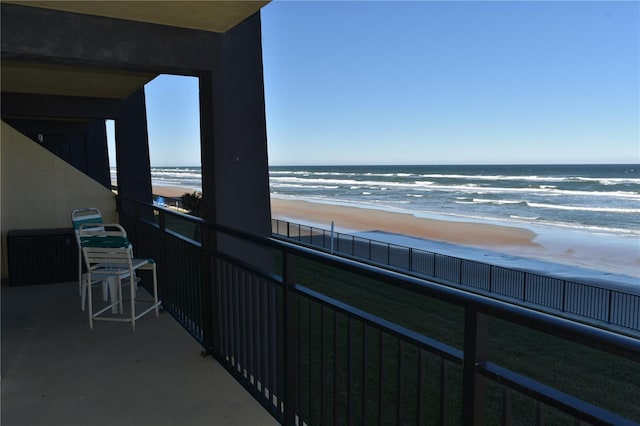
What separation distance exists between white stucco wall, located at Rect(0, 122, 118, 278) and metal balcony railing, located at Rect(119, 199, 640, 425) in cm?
55

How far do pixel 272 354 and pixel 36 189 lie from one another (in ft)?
15.8

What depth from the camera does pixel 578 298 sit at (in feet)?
30.9

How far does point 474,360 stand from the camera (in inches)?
49.8

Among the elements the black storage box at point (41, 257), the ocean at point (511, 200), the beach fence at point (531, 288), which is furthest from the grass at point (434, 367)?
the ocean at point (511, 200)

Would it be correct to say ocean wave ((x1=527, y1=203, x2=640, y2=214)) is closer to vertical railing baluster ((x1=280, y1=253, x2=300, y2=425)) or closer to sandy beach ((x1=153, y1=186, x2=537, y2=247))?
sandy beach ((x1=153, y1=186, x2=537, y2=247))

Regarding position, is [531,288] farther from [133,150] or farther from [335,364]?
[335,364]

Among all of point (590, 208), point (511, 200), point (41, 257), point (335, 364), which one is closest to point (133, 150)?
point (41, 257)

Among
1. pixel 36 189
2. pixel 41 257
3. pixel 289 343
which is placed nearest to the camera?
pixel 289 343

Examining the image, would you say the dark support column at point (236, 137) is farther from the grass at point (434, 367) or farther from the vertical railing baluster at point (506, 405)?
the vertical railing baluster at point (506, 405)

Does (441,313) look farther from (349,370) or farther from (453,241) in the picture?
(453,241)

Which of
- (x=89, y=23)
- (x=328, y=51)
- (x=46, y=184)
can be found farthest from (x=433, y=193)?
(x=89, y=23)

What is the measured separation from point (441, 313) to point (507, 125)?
42.2 meters

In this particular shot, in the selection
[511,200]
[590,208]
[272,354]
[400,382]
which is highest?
[400,382]

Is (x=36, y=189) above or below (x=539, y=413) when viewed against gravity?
above
